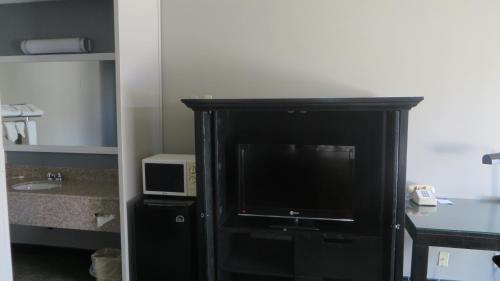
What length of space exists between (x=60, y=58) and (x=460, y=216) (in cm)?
299

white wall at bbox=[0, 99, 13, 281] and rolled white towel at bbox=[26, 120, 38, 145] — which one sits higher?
rolled white towel at bbox=[26, 120, 38, 145]

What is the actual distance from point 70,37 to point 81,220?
4.76 feet

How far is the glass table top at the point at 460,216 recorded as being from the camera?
6.33 ft

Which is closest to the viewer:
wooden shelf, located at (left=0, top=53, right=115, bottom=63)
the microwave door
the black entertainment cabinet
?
the black entertainment cabinet

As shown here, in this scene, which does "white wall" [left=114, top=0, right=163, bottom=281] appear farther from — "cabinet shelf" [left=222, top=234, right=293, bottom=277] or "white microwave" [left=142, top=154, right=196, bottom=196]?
"cabinet shelf" [left=222, top=234, right=293, bottom=277]

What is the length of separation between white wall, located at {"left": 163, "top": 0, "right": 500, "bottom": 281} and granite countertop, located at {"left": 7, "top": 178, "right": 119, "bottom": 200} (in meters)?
0.98

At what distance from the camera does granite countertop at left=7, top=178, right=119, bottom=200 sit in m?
2.46

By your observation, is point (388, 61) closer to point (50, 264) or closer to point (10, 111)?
point (10, 111)

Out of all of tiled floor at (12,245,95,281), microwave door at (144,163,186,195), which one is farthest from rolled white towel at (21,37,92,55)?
tiled floor at (12,245,95,281)

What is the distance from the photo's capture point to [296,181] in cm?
226

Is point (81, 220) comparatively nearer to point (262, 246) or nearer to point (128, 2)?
point (262, 246)

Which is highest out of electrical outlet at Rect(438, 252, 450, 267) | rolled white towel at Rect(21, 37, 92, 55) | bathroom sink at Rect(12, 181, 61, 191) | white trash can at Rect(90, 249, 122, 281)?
rolled white towel at Rect(21, 37, 92, 55)

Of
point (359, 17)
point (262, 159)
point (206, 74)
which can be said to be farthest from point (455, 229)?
point (206, 74)

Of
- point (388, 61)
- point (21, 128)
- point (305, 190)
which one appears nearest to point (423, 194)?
point (305, 190)
